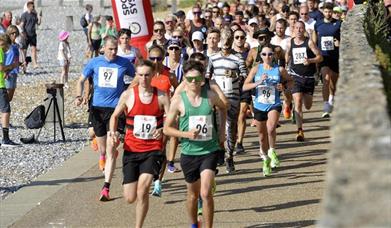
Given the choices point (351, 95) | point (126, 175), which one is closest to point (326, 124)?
point (126, 175)

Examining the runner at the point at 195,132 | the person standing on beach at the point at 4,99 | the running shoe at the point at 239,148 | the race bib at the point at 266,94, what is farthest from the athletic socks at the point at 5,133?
the runner at the point at 195,132

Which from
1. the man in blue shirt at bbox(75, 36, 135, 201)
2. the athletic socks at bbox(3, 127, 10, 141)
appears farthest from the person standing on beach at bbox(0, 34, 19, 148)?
the man in blue shirt at bbox(75, 36, 135, 201)

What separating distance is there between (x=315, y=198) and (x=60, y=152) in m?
5.35

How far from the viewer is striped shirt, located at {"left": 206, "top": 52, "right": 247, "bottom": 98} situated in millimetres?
12961

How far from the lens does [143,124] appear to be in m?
9.92

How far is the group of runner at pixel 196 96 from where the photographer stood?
9.46 metres

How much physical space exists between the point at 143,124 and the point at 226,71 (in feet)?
10.5

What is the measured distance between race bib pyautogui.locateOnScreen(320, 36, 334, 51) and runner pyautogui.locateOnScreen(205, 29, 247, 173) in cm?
457

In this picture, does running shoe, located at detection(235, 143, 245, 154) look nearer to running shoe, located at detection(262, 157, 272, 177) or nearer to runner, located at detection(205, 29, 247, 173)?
runner, located at detection(205, 29, 247, 173)

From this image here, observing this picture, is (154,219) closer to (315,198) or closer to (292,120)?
(315,198)

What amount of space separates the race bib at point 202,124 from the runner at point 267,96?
11.6 ft

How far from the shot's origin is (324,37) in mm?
17688

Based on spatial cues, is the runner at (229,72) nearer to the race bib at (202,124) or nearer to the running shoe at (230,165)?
the running shoe at (230,165)

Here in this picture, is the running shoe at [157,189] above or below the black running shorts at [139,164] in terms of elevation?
below
